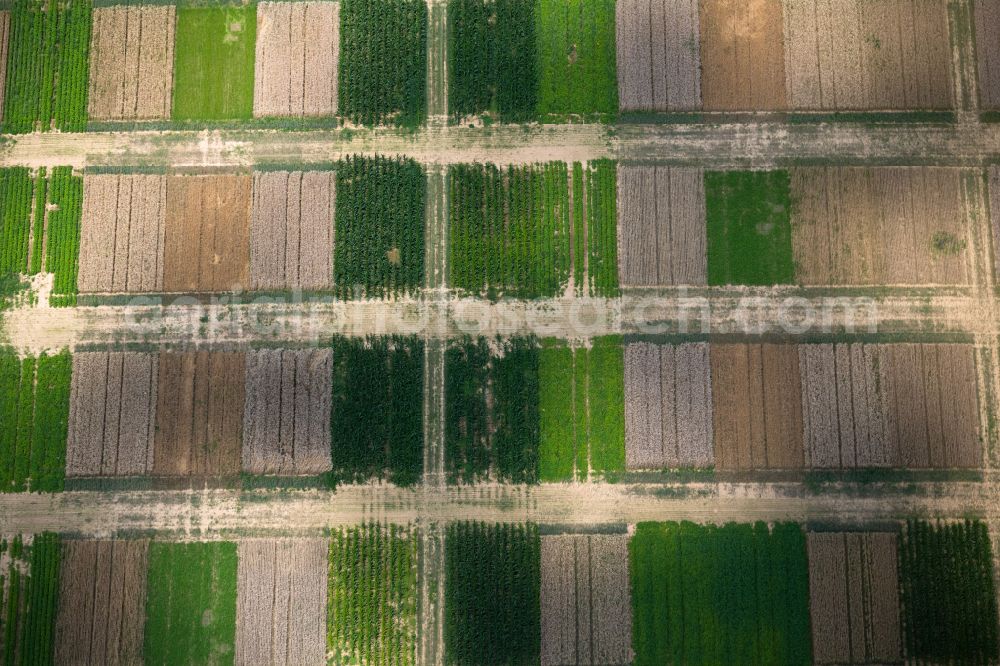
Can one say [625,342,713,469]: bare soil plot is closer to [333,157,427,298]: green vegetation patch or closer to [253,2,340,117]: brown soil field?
[333,157,427,298]: green vegetation patch

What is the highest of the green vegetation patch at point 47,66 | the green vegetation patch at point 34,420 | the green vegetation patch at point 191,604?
the green vegetation patch at point 47,66

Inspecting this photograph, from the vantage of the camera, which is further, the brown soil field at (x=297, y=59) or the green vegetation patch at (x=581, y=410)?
the brown soil field at (x=297, y=59)

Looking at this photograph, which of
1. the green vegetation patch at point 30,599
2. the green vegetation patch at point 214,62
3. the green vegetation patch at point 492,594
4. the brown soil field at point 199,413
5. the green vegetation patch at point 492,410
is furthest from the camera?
the green vegetation patch at point 214,62

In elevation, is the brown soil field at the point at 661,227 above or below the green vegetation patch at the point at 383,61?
below

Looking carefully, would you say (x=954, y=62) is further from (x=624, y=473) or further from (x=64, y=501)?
(x=64, y=501)

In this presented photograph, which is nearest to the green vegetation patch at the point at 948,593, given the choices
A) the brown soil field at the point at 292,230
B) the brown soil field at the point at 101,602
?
the brown soil field at the point at 292,230

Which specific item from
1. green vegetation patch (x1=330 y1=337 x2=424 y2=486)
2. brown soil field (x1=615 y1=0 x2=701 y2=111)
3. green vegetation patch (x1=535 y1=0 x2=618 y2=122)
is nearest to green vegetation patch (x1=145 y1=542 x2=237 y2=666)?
green vegetation patch (x1=330 y1=337 x2=424 y2=486)

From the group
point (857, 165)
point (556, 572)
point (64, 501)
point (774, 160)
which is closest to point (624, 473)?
point (556, 572)

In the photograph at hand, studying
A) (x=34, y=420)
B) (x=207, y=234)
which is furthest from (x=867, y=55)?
(x=34, y=420)

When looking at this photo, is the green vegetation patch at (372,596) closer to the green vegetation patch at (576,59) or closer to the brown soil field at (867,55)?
the green vegetation patch at (576,59)
